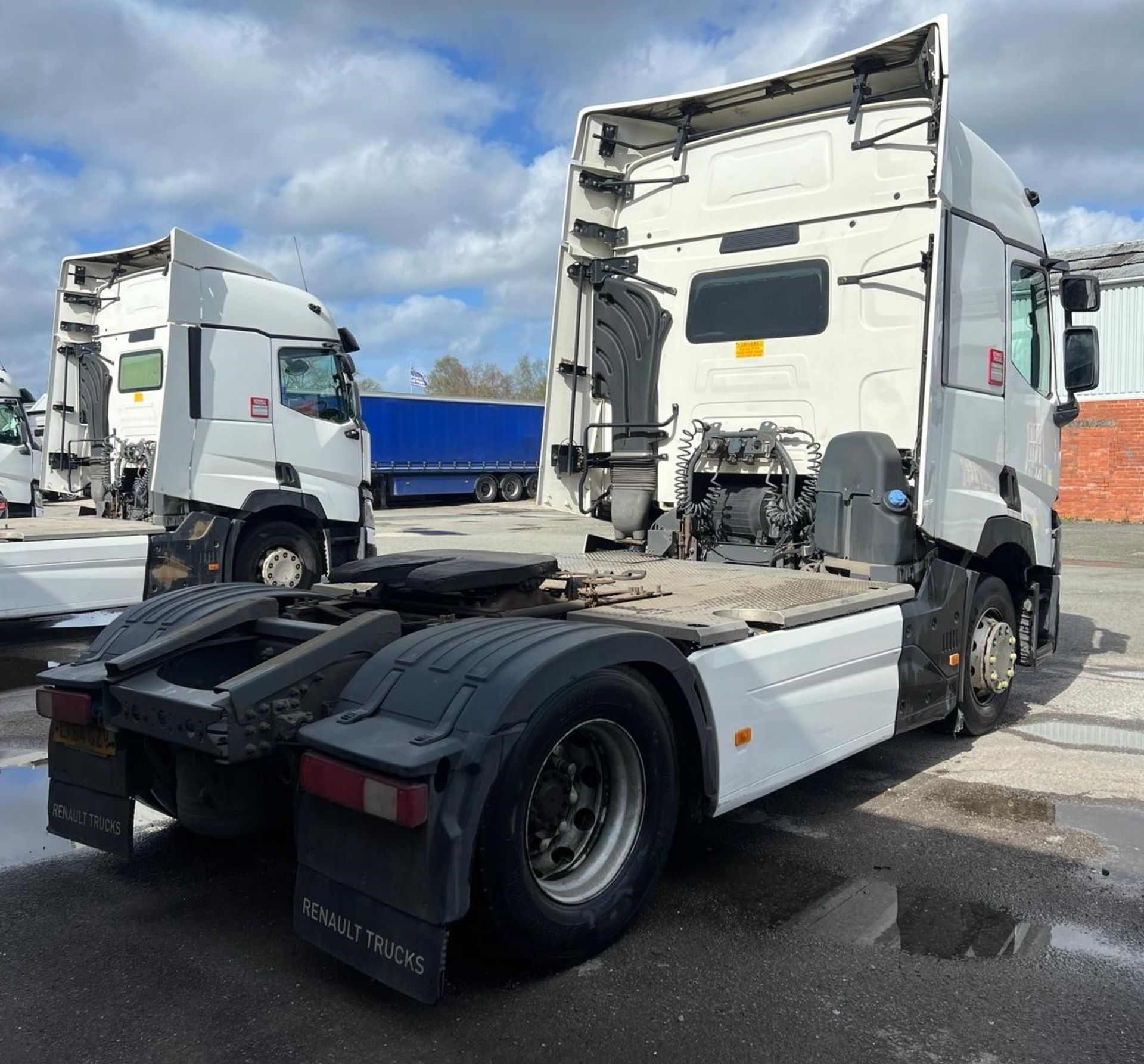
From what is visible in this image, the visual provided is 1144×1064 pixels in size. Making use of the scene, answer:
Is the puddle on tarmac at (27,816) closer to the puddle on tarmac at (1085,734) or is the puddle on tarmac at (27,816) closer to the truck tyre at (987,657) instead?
the truck tyre at (987,657)

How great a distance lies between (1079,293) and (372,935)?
222 inches

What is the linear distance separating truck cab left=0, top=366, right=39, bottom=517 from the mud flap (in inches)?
507

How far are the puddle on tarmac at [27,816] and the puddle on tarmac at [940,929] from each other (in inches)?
113

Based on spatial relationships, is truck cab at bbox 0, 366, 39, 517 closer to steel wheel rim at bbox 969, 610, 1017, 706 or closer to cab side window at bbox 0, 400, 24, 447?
cab side window at bbox 0, 400, 24, 447

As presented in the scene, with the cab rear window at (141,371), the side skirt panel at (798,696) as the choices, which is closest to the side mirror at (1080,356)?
the side skirt panel at (798,696)

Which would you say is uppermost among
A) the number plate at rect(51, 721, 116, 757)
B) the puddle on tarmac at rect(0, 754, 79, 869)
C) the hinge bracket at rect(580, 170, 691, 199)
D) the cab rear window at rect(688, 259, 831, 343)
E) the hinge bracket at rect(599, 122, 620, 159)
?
the hinge bracket at rect(599, 122, 620, 159)

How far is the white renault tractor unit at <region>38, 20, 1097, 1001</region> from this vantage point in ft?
10.2

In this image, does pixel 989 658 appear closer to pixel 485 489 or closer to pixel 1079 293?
pixel 1079 293

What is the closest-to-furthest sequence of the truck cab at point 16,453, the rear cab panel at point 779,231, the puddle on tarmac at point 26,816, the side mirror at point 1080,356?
the puddle on tarmac at point 26,816
the rear cab panel at point 779,231
the side mirror at point 1080,356
the truck cab at point 16,453

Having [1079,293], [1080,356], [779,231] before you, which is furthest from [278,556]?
[1079,293]

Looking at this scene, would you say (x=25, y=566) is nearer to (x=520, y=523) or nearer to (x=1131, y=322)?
(x=520, y=523)

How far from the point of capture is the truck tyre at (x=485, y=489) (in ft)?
112

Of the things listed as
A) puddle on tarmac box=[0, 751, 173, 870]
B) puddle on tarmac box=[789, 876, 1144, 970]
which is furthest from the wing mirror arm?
puddle on tarmac box=[0, 751, 173, 870]

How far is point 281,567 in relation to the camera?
35.1ft
